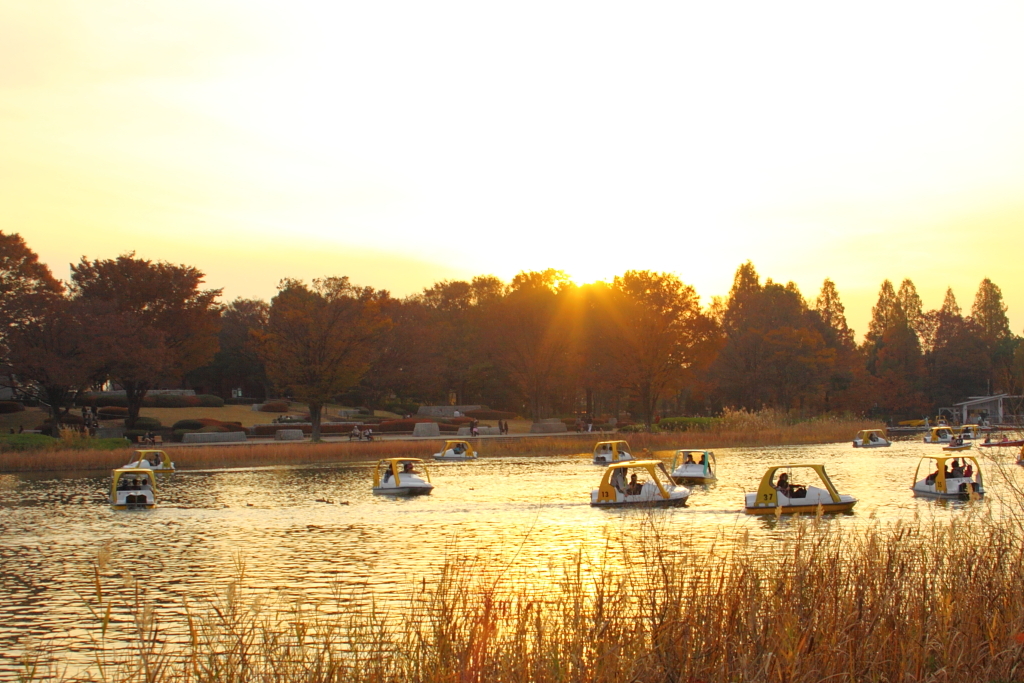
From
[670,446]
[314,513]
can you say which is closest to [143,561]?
[314,513]

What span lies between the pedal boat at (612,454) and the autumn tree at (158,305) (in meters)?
40.3

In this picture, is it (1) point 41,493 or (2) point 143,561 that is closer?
(2) point 143,561

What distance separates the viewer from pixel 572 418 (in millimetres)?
108625

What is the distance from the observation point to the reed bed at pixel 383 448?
56.3 metres

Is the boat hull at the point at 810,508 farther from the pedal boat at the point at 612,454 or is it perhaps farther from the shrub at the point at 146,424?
the shrub at the point at 146,424

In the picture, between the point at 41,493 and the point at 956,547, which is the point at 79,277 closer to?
the point at 41,493

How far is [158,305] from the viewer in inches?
3452

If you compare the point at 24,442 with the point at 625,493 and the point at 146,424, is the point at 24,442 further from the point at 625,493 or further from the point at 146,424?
the point at 625,493

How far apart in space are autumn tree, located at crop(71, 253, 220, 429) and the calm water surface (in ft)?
96.5

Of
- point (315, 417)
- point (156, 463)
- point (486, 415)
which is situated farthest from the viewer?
point (486, 415)

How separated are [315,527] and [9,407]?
63.5 m

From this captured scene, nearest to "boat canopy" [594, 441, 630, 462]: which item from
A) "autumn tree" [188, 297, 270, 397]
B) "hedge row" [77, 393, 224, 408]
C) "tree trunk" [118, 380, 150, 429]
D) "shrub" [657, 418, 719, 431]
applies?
"shrub" [657, 418, 719, 431]

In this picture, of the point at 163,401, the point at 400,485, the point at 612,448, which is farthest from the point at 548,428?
the point at 400,485

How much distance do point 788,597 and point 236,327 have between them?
115 meters
